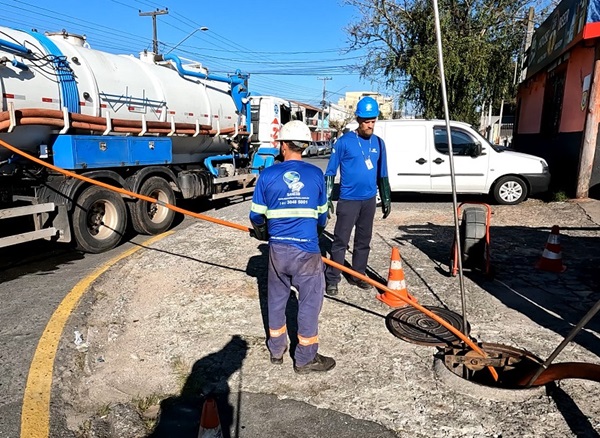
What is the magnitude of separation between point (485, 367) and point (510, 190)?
791cm

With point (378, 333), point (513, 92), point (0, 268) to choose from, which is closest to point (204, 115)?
point (0, 268)

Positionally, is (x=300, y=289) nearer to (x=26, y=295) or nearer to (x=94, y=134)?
(x=26, y=295)

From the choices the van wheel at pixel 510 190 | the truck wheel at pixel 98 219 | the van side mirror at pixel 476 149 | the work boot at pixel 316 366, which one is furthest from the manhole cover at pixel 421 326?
the van wheel at pixel 510 190

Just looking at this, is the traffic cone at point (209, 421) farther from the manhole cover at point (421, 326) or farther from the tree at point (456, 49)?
the tree at point (456, 49)

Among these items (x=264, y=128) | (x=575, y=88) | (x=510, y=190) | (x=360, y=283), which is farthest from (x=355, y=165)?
(x=575, y=88)

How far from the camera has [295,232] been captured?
10.7ft

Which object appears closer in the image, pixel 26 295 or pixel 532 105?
pixel 26 295

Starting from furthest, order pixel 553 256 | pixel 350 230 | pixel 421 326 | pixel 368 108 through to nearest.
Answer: pixel 553 256 → pixel 350 230 → pixel 368 108 → pixel 421 326

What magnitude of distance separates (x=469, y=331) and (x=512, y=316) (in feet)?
2.03

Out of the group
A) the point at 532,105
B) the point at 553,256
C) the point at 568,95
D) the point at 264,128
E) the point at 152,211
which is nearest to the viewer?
the point at 553,256

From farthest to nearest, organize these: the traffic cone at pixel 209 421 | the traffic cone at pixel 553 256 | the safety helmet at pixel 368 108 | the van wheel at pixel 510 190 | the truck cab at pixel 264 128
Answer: the truck cab at pixel 264 128 < the van wheel at pixel 510 190 < the traffic cone at pixel 553 256 < the safety helmet at pixel 368 108 < the traffic cone at pixel 209 421

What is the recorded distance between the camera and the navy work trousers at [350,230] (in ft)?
16.0

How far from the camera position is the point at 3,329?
4.18 metres

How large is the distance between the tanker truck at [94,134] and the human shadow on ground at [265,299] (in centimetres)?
147
